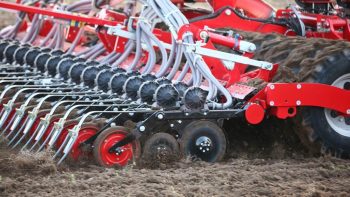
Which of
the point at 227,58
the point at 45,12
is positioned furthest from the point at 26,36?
the point at 227,58

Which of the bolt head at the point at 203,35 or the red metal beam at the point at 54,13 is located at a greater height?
the red metal beam at the point at 54,13

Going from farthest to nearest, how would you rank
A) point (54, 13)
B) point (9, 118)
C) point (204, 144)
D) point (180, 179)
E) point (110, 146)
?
point (54, 13)
point (9, 118)
point (204, 144)
point (110, 146)
point (180, 179)

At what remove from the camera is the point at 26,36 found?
977 centimetres

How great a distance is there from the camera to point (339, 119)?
6.30m

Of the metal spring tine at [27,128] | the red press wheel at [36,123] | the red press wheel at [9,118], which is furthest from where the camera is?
the red press wheel at [9,118]

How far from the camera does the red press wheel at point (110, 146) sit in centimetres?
552

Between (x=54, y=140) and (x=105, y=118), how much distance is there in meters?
0.41

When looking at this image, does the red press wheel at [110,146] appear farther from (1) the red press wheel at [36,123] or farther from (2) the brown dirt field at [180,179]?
(1) the red press wheel at [36,123]

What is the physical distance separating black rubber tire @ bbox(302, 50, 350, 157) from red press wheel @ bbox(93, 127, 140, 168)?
1.45m

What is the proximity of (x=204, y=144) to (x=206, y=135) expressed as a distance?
0.07 meters

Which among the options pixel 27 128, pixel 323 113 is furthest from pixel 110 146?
pixel 323 113

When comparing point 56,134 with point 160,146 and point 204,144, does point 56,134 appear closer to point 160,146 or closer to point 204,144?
point 160,146

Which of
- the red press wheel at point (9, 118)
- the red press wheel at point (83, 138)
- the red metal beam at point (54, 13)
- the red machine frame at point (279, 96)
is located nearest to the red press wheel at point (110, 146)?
the red press wheel at point (83, 138)

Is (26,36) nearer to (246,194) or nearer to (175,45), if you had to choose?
(175,45)
